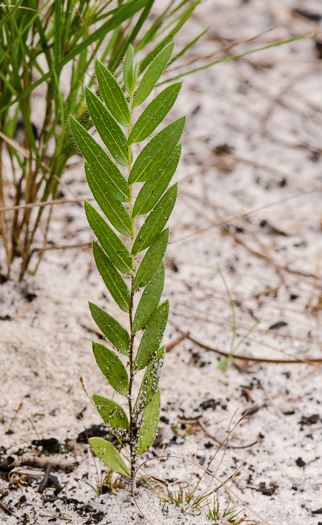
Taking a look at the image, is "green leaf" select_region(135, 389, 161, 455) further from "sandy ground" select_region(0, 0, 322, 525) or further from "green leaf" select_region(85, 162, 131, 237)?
"green leaf" select_region(85, 162, 131, 237)

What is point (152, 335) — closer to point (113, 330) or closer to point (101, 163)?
point (113, 330)

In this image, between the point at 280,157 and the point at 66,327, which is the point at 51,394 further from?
the point at 280,157

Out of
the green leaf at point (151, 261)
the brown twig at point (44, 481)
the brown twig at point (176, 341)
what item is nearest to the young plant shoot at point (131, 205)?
the green leaf at point (151, 261)

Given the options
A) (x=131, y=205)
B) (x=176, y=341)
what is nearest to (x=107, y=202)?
(x=131, y=205)

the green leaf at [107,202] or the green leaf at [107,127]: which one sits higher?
the green leaf at [107,127]

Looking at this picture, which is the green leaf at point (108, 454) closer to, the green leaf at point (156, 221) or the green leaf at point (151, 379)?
the green leaf at point (151, 379)

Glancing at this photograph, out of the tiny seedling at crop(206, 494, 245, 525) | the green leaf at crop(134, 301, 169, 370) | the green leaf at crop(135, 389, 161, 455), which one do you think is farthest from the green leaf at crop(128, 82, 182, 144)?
the tiny seedling at crop(206, 494, 245, 525)
